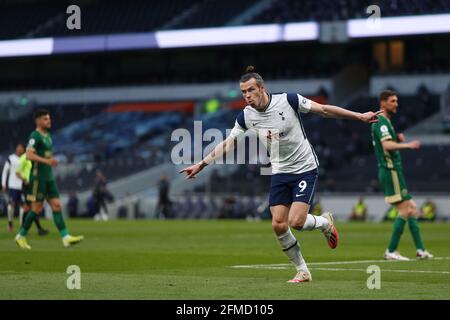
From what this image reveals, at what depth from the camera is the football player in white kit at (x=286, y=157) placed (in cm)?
1301

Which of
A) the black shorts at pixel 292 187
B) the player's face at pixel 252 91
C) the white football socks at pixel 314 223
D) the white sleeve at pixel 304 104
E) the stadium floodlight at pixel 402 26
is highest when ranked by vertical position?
the stadium floodlight at pixel 402 26

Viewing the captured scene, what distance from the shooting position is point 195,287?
12.1 m

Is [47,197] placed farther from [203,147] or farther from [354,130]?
[354,130]

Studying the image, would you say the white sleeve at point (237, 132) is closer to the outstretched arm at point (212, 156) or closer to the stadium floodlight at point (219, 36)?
the outstretched arm at point (212, 156)

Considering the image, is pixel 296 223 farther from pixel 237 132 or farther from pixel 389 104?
pixel 389 104

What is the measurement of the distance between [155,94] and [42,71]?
342 inches

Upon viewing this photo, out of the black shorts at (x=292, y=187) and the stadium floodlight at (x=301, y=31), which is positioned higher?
the stadium floodlight at (x=301, y=31)

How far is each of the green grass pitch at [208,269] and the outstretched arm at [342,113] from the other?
1857mm

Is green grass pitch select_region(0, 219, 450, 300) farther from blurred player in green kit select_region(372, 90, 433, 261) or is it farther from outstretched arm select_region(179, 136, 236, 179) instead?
outstretched arm select_region(179, 136, 236, 179)

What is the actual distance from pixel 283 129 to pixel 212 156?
2.93 ft

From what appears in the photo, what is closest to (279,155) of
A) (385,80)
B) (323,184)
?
(323,184)

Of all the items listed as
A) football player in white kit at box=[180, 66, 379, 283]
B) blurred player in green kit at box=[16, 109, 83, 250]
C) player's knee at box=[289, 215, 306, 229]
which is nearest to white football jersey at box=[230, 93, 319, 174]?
football player in white kit at box=[180, 66, 379, 283]

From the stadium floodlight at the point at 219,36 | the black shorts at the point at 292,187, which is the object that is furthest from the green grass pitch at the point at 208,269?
the stadium floodlight at the point at 219,36

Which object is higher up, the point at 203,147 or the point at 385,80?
the point at 385,80
